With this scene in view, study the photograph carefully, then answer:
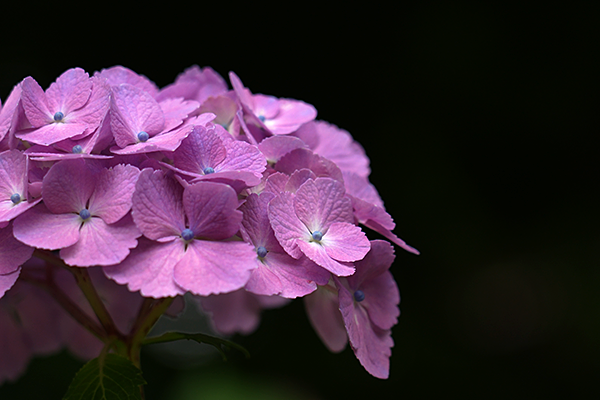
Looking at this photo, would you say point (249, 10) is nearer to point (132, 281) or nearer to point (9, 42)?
point (9, 42)

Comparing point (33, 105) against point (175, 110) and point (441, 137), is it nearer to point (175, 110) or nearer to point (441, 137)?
point (175, 110)

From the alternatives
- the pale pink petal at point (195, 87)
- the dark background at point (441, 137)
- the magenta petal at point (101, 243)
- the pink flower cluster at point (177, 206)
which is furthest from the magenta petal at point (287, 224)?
the dark background at point (441, 137)

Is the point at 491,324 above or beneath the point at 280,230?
beneath

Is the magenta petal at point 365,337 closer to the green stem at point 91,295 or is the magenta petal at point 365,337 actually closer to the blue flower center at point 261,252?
the blue flower center at point 261,252

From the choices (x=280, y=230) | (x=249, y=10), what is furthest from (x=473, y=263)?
(x=280, y=230)

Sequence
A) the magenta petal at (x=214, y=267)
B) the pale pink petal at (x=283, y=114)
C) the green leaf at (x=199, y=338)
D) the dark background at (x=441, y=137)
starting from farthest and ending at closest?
the dark background at (x=441, y=137), the pale pink petal at (x=283, y=114), the green leaf at (x=199, y=338), the magenta petal at (x=214, y=267)

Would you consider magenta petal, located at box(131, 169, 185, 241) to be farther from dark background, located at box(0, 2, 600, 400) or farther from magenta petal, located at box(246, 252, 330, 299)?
dark background, located at box(0, 2, 600, 400)
